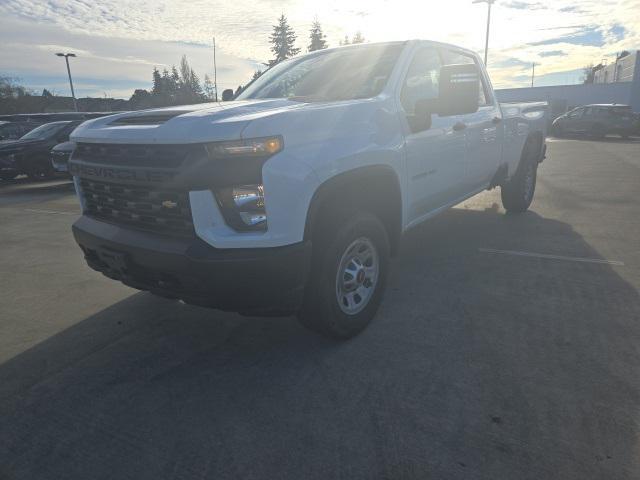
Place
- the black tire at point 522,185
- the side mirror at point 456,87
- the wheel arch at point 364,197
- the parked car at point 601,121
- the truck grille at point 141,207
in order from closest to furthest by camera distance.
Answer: the truck grille at point 141,207
the wheel arch at point 364,197
the side mirror at point 456,87
the black tire at point 522,185
the parked car at point 601,121

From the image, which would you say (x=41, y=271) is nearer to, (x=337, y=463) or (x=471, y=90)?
(x=337, y=463)

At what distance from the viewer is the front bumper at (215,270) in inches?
92.4

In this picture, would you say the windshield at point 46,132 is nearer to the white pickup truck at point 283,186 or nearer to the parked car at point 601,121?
the white pickup truck at point 283,186

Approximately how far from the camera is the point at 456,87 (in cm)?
326

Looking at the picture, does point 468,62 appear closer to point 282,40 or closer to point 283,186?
point 283,186

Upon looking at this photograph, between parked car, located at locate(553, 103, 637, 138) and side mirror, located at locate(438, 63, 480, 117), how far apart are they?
22026 millimetres

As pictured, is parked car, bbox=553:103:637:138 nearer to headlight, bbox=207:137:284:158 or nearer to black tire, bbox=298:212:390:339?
black tire, bbox=298:212:390:339

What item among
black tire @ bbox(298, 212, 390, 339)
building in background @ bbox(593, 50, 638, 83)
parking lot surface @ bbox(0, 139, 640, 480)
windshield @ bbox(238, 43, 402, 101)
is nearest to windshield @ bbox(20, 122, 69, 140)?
parking lot surface @ bbox(0, 139, 640, 480)

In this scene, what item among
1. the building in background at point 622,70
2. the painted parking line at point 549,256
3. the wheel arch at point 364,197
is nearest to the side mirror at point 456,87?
the wheel arch at point 364,197

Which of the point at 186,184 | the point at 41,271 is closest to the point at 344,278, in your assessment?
the point at 186,184

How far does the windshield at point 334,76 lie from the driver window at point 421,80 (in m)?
0.18

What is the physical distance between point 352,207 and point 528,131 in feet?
14.0

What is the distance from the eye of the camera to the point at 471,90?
10.9ft

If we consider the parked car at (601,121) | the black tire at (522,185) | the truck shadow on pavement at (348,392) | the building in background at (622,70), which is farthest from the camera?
the building in background at (622,70)
